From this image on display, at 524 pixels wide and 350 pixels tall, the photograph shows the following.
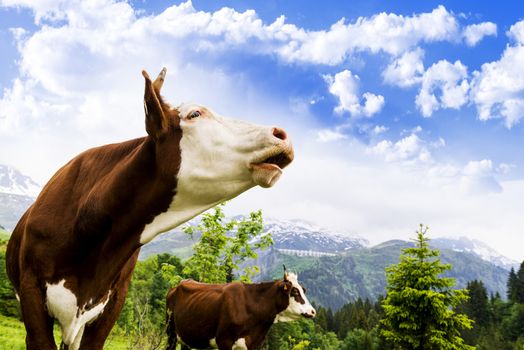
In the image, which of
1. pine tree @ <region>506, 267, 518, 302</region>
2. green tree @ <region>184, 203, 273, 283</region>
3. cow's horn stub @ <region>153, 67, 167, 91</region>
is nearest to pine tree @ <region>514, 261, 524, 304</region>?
pine tree @ <region>506, 267, 518, 302</region>

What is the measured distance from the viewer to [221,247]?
16344 mm

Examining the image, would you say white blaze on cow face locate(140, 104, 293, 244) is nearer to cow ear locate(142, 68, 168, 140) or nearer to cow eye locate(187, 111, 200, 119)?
cow eye locate(187, 111, 200, 119)

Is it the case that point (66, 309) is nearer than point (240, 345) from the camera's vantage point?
Yes

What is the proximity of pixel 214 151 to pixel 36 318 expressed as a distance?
1.49 meters

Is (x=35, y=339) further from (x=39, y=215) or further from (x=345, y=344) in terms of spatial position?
(x=345, y=344)

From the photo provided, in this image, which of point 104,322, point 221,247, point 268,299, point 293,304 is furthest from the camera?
point 221,247

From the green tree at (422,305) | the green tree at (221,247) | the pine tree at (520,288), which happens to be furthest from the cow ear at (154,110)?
the pine tree at (520,288)

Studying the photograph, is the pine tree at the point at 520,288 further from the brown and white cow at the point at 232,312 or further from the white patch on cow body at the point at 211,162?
the white patch on cow body at the point at 211,162

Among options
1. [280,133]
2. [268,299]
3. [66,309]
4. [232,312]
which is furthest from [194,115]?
[268,299]

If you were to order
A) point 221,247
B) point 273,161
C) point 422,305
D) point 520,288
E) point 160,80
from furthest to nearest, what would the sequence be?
point 520,288 → point 422,305 → point 221,247 → point 160,80 → point 273,161

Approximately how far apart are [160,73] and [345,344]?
320ft

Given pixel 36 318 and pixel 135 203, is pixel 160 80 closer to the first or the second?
pixel 135 203

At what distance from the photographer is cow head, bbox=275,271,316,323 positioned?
12.4m

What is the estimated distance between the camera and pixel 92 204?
265 cm
